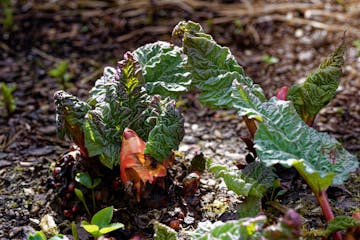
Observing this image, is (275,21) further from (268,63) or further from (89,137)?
(89,137)

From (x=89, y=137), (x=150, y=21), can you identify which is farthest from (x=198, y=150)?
(x=150, y=21)

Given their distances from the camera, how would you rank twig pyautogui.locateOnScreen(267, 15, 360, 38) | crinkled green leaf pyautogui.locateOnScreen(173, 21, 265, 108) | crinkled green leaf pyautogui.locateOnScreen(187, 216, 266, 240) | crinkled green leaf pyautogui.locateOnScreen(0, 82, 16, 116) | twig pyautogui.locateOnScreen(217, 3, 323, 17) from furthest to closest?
twig pyautogui.locateOnScreen(217, 3, 323, 17) < twig pyautogui.locateOnScreen(267, 15, 360, 38) < crinkled green leaf pyautogui.locateOnScreen(0, 82, 16, 116) < crinkled green leaf pyautogui.locateOnScreen(173, 21, 265, 108) < crinkled green leaf pyautogui.locateOnScreen(187, 216, 266, 240)

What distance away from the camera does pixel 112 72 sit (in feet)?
7.08

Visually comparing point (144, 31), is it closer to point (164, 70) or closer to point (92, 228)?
point (164, 70)

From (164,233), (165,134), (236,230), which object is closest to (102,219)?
(164,233)

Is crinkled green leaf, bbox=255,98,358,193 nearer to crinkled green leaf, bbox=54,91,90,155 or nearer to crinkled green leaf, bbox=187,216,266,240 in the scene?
crinkled green leaf, bbox=187,216,266,240

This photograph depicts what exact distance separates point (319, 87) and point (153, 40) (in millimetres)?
1720

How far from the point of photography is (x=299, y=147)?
1.77 metres

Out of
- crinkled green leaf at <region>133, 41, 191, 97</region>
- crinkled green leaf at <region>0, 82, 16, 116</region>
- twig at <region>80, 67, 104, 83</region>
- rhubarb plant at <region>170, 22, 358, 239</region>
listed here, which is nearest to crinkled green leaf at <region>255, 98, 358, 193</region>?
rhubarb plant at <region>170, 22, 358, 239</region>

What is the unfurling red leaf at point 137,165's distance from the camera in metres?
1.89

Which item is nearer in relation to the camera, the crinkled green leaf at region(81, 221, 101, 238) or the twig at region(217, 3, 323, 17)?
the crinkled green leaf at region(81, 221, 101, 238)

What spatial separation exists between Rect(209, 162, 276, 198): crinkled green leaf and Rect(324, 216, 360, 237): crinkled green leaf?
28cm

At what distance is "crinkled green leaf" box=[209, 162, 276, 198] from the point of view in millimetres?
1883

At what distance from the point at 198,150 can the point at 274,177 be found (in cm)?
61
